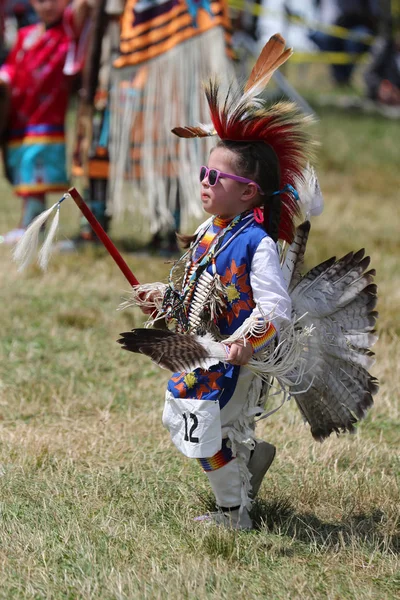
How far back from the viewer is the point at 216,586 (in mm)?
2223

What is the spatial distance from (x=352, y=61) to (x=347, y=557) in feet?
42.8

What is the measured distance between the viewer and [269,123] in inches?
96.3

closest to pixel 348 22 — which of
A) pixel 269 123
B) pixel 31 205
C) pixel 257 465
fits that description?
pixel 31 205

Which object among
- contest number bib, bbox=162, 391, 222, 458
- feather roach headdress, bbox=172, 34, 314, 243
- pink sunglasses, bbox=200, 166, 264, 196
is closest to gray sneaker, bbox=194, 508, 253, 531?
contest number bib, bbox=162, 391, 222, 458

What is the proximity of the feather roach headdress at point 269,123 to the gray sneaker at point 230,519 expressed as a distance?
2.49 ft

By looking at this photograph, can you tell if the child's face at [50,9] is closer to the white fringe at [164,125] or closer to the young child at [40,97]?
the young child at [40,97]

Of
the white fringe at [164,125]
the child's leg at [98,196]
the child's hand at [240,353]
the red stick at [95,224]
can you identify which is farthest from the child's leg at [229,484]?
the child's leg at [98,196]

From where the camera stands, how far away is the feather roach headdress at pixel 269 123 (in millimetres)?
2432

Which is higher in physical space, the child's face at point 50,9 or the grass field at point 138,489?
the child's face at point 50,9

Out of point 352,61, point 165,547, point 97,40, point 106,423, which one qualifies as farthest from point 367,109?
point 165,547

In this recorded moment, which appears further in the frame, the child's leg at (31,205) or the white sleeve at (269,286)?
the child's leg at (31,205)

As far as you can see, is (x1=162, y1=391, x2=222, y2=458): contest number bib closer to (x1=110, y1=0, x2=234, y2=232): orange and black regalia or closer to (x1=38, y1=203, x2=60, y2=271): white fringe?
(x1=38, y1=203, x2=60, y2=271): white fringe

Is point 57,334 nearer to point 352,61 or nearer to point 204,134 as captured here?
point 204,134

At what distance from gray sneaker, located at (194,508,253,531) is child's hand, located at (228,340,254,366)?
471mm
